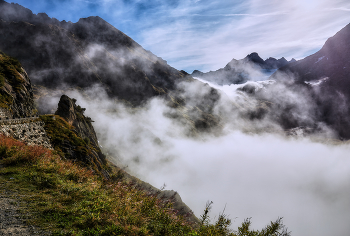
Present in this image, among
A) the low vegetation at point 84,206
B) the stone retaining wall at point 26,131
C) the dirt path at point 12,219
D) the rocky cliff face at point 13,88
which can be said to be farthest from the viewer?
the rocky cliff face at point 13,88

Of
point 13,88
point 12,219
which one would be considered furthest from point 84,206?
point 13,88

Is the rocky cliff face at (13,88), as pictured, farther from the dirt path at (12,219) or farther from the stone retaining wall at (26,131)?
the dirt path at (12,219)

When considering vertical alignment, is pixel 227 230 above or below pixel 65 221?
above

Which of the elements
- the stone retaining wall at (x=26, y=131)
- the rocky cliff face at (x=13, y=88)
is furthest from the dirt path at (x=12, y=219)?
the rocky cliff face at (x=13, y=88)

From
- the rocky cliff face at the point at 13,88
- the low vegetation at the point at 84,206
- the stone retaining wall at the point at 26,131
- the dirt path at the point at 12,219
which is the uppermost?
the rocky cliff face at the point at 13,88

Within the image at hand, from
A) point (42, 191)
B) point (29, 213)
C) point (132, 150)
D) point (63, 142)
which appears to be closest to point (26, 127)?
point (63, 142)

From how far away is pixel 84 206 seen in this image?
8008 mm

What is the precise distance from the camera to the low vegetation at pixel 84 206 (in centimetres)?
682

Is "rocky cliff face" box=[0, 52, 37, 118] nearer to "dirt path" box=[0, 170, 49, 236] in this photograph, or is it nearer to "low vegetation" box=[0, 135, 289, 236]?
"low vegetation" box=[0, 135, 289, 236]

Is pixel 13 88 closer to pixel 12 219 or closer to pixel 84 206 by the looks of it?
pixel 12 219

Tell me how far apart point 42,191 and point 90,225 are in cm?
396

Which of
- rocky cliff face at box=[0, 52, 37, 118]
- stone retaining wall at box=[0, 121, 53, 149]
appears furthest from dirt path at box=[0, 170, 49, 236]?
rocky cliff face at box=[0, 52, 37, 118]

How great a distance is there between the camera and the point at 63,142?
95.5ft

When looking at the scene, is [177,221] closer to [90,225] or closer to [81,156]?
[90,225]
